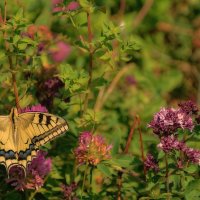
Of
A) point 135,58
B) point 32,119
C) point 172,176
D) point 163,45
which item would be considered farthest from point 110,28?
point 163,45

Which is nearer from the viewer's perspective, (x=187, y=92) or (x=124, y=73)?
(x=124, y=73)

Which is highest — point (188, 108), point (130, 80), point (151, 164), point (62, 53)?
point (62, 53)

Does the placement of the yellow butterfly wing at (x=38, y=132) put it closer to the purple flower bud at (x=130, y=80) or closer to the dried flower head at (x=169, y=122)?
the dried flower head at (x=169, y=122)

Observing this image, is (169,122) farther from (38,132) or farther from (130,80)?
(130,80)

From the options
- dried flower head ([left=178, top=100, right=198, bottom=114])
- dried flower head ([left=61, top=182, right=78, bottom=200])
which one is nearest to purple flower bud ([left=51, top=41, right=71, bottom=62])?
dried flower head ([left=61, top=182, right=78, bottom=200])

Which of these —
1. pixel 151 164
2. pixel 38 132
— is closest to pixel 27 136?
pixel 38 132

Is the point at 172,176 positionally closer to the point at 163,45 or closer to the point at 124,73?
the point at 124,73

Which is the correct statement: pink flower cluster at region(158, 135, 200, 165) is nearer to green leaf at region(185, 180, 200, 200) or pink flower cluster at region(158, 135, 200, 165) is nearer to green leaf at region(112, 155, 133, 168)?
green leaf at region(185, 180, 200, 200)
